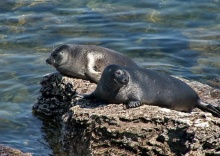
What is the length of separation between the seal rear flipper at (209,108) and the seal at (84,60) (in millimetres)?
1524

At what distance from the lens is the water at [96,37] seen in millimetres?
10500

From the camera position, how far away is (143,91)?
7.75 metres

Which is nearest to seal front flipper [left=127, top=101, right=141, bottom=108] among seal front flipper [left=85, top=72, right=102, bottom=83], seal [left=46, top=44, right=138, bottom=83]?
seal front flipper [left=85, top=72, right=102, bottom=83]

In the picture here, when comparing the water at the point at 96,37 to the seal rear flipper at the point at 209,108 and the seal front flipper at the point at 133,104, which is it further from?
the seal rear flipper at the point at 209,108

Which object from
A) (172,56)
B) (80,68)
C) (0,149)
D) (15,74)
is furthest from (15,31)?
(0,149)

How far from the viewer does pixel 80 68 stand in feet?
30.7

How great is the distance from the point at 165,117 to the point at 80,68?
9.10 ft

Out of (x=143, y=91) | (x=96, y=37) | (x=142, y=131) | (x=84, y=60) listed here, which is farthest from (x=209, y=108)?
(x=96, y=37)

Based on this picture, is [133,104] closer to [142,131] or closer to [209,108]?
[142,131]

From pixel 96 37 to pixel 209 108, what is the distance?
5.81 m

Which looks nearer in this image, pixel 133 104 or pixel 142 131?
pixel 142 131

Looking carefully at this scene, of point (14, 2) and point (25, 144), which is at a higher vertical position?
point (14, 2)

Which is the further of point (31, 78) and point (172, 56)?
point (172, 56)

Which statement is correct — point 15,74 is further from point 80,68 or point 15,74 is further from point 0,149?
point 0,149
